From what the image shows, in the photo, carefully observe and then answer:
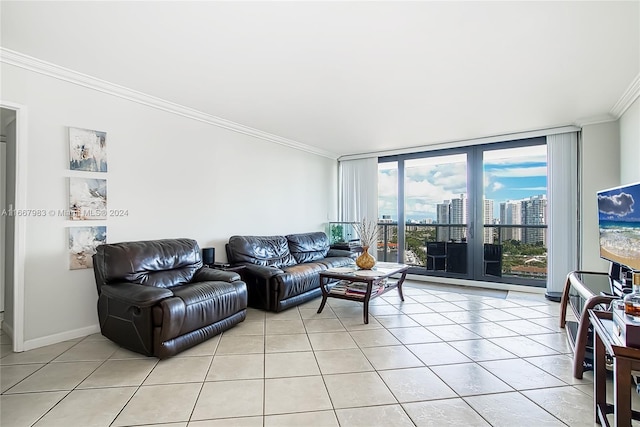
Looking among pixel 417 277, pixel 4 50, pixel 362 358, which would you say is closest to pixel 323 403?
pixel 362 358

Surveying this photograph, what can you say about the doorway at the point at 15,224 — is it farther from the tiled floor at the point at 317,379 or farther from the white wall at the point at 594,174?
the white wall at the point at 594,174

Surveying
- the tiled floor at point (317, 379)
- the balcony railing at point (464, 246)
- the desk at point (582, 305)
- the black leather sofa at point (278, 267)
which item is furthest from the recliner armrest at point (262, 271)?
the balcony railing at point (464, 246)

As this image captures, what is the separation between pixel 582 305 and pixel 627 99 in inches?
95.4

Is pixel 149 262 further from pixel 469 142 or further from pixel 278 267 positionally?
pixel 469 142

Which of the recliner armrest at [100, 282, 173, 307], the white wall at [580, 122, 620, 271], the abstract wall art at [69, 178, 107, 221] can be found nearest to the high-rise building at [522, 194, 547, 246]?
the white wall at [580, 122, 620, 271]

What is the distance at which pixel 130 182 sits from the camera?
3.44m

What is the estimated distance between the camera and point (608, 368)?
85.6 inches

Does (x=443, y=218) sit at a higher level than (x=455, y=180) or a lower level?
lower

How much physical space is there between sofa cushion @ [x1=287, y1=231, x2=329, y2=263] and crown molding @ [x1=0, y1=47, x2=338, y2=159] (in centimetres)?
175

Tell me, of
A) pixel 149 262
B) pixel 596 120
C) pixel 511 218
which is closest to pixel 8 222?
pixel 149 262

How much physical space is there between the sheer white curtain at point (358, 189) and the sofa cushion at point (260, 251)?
2.17 meters

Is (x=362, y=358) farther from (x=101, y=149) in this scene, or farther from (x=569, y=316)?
(x=101, y=149)

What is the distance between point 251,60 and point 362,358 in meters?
2.72

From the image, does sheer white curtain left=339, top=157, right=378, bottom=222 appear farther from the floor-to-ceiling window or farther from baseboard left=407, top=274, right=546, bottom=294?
baseboard left=407, top=274, right=546, bottom=294
